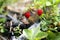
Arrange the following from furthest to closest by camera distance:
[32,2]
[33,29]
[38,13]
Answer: [32,2] < [38,13] < [33,29]

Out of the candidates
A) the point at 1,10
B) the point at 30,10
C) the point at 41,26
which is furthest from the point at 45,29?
the point at 1,10

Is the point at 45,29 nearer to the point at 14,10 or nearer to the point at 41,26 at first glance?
the point at 41,26

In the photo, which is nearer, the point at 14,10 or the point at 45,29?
the point at 45,29

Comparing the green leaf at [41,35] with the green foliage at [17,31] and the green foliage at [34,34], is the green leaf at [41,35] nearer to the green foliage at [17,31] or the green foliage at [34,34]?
the green foliage at [34,34]

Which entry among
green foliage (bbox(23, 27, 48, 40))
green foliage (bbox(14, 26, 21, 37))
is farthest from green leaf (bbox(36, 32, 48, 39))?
green foliage (bbox(14, 26, 21, 37))

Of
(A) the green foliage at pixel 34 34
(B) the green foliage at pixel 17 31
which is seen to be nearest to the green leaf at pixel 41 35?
(A) the green foliage at pixel 34 34

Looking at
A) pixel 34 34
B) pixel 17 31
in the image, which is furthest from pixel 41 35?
pixel 17 31

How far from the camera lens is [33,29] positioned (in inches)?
31.6

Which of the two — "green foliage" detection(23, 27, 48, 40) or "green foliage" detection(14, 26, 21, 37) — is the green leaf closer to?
"green foliage" detection(23, 27, 48, 40)

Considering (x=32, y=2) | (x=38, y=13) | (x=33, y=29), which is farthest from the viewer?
(x=32, y=2)

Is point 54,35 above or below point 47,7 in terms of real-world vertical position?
below

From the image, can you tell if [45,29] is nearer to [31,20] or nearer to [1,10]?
[31,20]

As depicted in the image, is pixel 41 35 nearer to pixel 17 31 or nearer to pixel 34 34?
pixel 34 34

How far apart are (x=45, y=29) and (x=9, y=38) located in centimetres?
18
